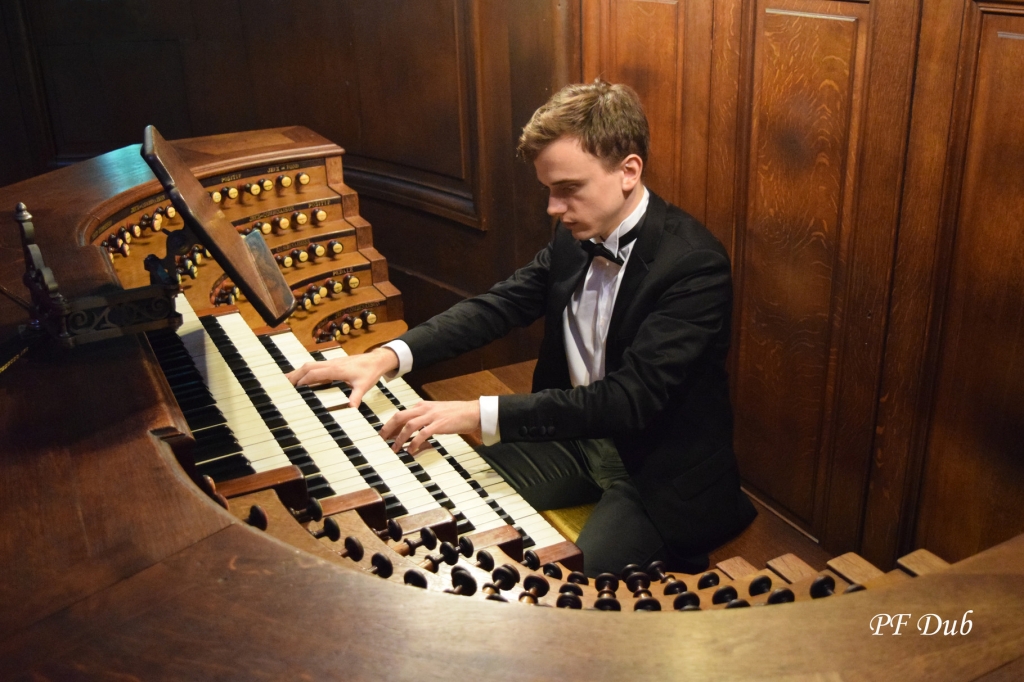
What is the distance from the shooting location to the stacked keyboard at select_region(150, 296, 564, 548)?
78.6 inches

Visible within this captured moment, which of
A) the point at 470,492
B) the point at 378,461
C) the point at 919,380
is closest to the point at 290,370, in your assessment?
the point at 378,461

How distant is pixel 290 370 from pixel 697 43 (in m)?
1.65

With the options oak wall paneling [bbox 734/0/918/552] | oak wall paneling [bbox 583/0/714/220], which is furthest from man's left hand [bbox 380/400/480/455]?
oak wall paneling [bbox 583/0/714/220]

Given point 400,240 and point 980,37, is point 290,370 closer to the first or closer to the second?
point 980,37

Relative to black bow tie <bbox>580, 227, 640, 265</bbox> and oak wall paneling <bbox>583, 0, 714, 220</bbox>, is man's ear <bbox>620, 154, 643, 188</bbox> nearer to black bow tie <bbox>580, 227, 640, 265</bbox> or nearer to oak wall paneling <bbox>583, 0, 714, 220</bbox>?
black bow tie <bbox>580, 227, 640, 265</bbox>

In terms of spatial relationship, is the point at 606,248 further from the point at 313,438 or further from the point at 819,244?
the point at 313,438

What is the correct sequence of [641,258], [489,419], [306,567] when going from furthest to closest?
1. [641,258]
2. [489,419]
3. [306,567]

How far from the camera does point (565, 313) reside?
9.24 feet

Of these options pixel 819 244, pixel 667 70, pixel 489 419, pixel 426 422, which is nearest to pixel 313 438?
pixel 426 422

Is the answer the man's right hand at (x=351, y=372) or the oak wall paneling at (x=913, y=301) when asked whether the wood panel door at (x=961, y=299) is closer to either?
the oak wall paneling at (x=913, y=301)

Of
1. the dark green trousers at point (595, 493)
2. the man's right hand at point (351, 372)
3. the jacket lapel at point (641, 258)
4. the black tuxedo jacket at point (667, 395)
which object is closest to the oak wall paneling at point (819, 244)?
the black tuxedo jacket at point (667, 395)

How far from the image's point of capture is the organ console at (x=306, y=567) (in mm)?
1135

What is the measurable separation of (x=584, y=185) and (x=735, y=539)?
1.02 meters

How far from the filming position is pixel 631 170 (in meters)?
2.54
